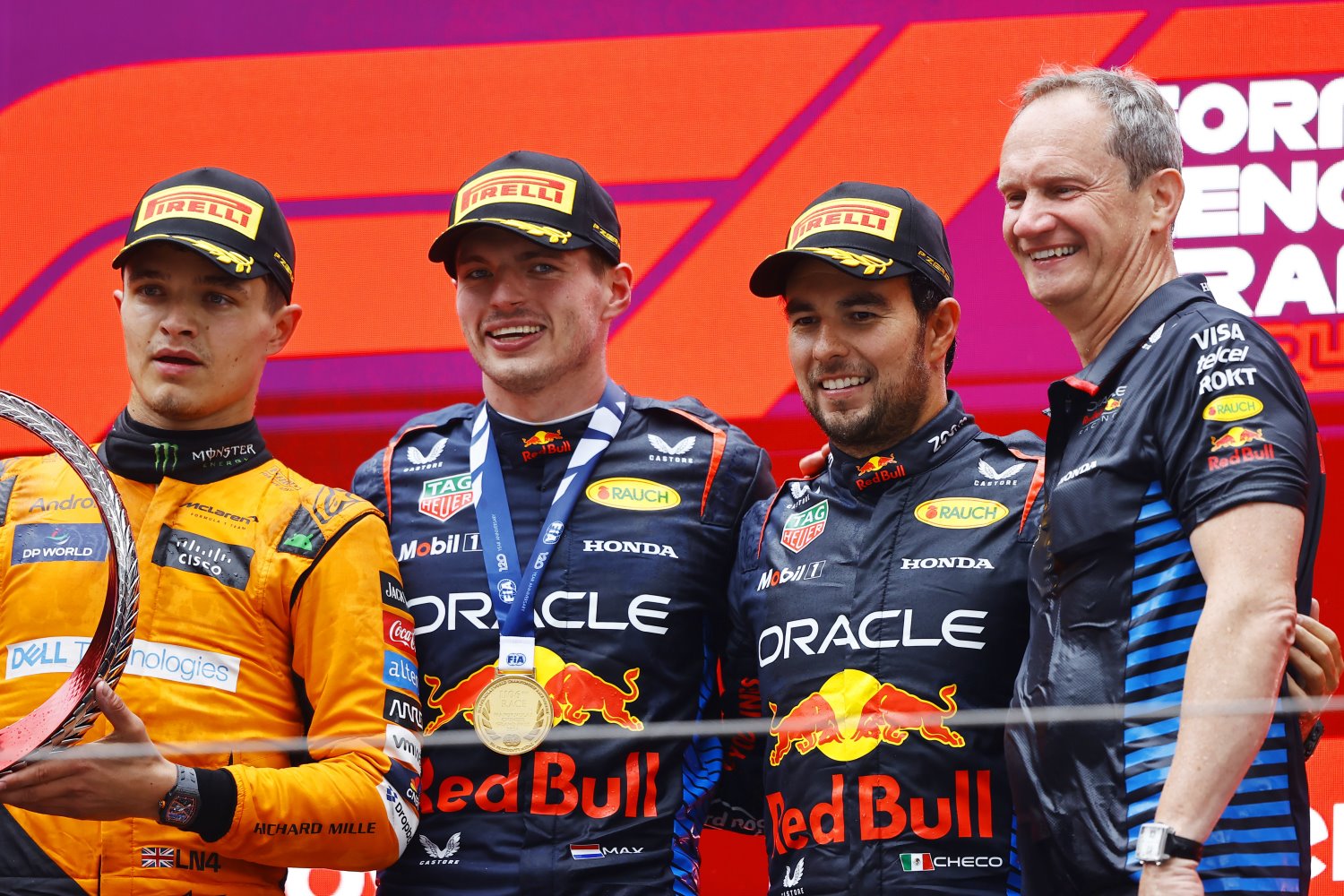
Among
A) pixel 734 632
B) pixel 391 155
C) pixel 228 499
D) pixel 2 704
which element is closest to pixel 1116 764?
pixel 734 632

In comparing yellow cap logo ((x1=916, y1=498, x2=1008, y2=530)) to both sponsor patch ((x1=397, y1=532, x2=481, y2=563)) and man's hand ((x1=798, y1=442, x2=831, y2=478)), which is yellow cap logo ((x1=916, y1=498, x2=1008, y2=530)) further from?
sponsor patch ((x1=397, y1=532, x2=481, y2=563))

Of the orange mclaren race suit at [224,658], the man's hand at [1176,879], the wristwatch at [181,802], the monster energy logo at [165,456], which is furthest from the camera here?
the monster energy logo at [165,456]

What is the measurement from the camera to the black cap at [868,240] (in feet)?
7.54

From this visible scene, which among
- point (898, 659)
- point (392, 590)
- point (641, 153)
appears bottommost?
point (898, 659)

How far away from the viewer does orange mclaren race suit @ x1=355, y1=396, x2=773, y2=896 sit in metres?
2.23

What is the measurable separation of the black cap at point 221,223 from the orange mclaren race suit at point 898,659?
2.90 feet

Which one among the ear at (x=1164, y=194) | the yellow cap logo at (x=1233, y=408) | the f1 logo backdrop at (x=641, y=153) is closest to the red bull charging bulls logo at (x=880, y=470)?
the ear at (x=1164, y=194)

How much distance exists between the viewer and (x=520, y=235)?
242 cm

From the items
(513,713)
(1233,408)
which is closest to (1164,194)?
(1233,408)

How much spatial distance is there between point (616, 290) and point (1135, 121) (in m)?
0.97

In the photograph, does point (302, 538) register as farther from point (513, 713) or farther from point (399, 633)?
point (513, 713)

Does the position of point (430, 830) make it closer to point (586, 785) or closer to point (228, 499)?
point (586, 785)

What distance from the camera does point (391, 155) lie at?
3.29 meters

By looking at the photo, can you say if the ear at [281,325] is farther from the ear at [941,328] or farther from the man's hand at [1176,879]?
the man's hand at [1176,879]
